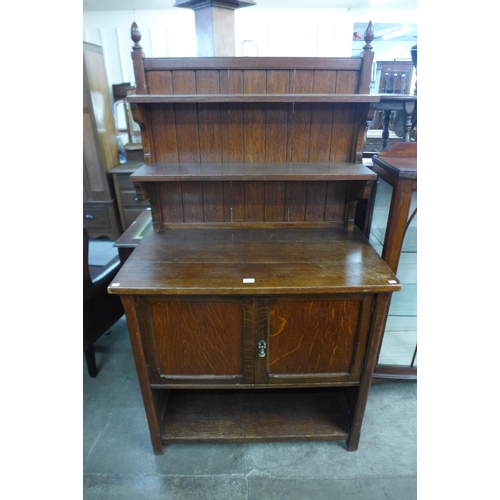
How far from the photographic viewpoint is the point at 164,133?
1.54m

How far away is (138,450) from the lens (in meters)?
1.62

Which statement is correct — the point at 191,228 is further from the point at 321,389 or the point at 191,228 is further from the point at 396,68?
the point at 396,68

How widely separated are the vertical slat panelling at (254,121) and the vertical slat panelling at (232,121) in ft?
0.07

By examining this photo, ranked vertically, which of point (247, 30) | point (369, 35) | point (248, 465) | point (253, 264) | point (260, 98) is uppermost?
point (247, 30)

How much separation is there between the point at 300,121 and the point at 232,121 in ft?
1.00

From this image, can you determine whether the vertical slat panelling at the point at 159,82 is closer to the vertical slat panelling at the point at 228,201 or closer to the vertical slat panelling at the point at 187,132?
the vertical slat panelling at the point at 187,132

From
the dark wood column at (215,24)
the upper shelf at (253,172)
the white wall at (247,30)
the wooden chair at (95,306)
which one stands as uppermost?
the white wall at (247,30)

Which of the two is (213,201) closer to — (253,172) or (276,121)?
(253,172)

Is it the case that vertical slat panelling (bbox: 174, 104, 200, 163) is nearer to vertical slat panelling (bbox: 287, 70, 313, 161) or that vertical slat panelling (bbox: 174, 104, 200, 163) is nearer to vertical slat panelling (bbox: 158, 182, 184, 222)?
vertical slat panelling (bbox: 158, 182, 184, 222)

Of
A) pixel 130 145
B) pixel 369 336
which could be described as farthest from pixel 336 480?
pixel 130 145

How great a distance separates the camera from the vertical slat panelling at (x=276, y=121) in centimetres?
144

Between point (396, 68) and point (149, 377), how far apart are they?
322 centimetres

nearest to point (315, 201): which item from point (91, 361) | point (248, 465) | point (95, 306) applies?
point (248, 465)

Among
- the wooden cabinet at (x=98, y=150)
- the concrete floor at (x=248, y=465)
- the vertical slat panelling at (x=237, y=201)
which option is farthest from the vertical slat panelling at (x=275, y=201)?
the wooden cabinet at (x=98, y=150)
